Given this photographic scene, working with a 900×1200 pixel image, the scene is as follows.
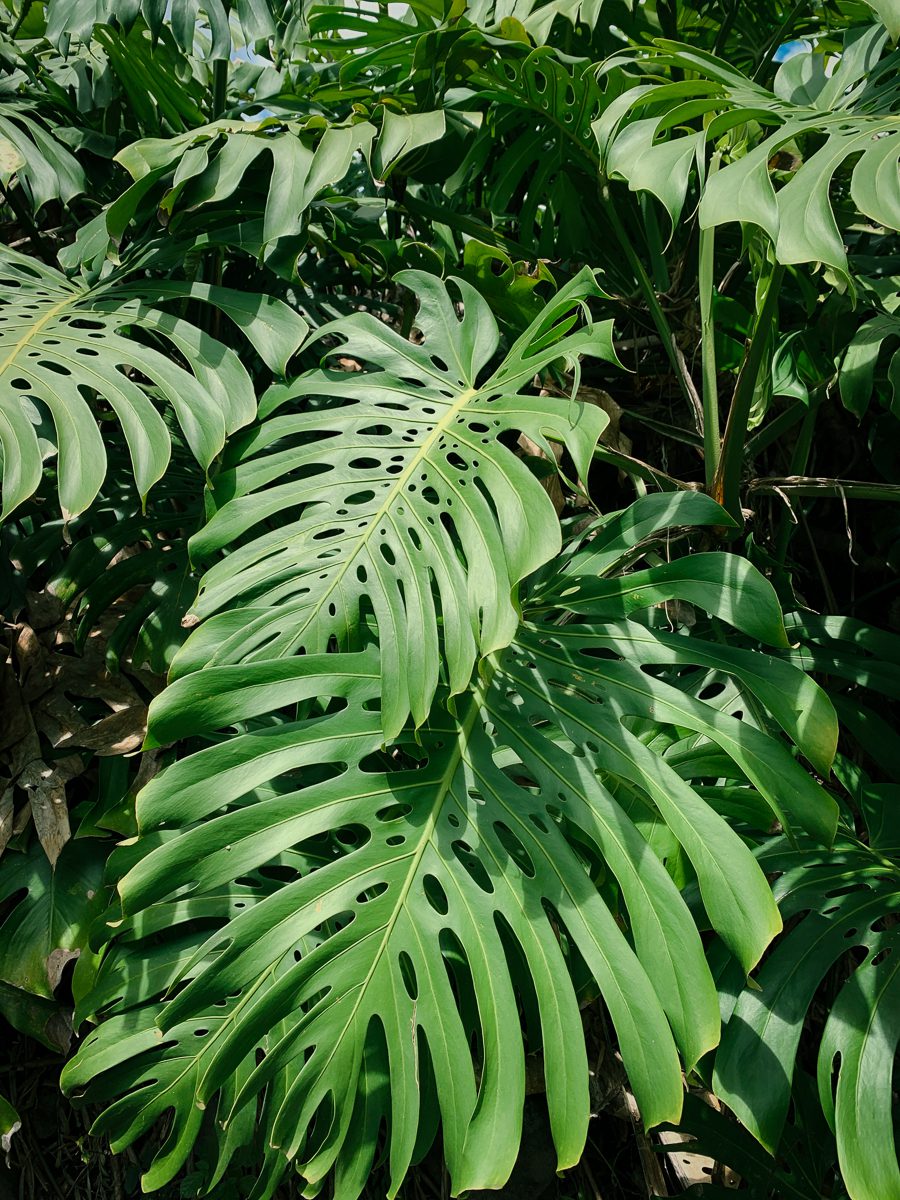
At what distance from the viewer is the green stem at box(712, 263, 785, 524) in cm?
113

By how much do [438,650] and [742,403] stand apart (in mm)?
521

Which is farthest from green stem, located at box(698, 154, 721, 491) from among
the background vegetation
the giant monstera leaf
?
the giant monstera leaf

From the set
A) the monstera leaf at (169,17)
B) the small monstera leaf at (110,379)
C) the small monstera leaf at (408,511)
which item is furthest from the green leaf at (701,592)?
the monstera leaf at (169,17)

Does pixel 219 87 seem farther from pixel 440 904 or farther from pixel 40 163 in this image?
pixel 440 904

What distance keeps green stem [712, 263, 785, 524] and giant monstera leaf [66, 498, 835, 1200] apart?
26cm

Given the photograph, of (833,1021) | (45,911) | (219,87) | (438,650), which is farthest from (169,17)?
(833,1021)

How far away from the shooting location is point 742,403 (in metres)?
1.17

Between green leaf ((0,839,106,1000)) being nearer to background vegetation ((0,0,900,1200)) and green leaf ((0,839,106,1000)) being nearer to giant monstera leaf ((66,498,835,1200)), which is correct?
background vegetation ((0,0,900,1200))

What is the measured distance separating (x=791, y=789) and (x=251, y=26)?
1238mm

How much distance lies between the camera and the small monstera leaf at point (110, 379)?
3.21ft

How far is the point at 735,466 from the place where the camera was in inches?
47.9

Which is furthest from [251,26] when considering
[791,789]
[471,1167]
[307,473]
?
[471,1167]

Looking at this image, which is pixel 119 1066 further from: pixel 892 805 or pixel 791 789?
pixel 892 805

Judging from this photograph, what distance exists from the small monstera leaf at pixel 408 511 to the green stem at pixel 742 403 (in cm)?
21
